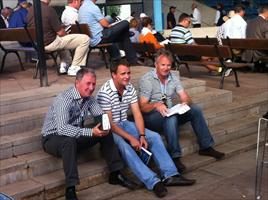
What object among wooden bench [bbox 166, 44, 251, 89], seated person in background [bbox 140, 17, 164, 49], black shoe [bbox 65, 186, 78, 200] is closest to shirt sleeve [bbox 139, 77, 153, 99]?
black shoe [bbox 65, 186, 78, 200]

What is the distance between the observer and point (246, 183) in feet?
17.1

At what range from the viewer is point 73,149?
4.62m

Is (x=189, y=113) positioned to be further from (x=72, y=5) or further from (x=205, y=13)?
(x=205, y=13)

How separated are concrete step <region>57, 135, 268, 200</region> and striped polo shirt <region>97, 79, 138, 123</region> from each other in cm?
76

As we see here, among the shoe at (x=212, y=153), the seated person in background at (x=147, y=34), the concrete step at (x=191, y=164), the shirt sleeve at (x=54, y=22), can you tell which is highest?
the shirt sleeve at (x=54, y=22)

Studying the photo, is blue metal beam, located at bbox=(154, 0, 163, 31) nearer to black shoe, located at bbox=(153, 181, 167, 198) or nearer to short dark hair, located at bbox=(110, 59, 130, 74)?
short dark hair, located at bbox=(110, 59, 130, 74)

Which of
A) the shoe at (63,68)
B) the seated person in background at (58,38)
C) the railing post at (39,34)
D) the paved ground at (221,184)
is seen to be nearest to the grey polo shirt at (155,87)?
the paved ground at (221,184)

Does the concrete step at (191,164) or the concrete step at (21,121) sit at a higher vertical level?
the concrete step at (21,121)

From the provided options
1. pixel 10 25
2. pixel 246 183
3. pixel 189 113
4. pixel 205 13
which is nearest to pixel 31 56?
pixel 10 25

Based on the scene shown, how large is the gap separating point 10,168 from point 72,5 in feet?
14.3

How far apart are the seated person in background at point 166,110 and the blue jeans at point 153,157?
0.95 ft

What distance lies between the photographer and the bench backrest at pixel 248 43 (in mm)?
9062

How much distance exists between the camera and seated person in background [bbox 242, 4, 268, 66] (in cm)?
974

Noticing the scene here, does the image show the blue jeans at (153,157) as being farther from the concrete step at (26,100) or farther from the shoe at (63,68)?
the shoe at (63,68)
